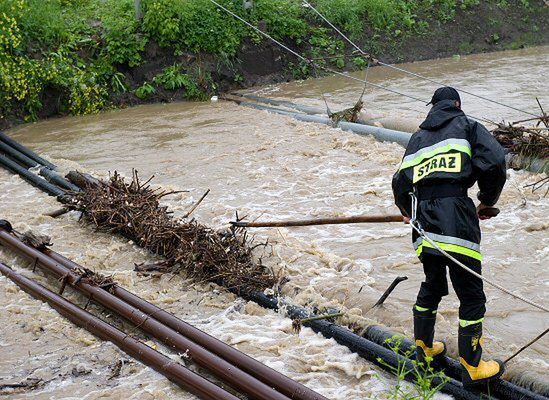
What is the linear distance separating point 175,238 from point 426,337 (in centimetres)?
333

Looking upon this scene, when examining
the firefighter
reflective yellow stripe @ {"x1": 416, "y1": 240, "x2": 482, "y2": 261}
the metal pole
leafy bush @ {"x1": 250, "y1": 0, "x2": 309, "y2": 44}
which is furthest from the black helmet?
leafy bush @ {"x1": 250, "y1": 0, "x2": 309, "y2": 44}

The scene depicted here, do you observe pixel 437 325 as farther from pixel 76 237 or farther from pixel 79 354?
pixel 76 237

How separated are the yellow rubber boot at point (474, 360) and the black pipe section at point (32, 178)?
254 inches

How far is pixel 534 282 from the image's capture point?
650 centimetres

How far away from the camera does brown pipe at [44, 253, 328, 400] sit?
471 centimetres

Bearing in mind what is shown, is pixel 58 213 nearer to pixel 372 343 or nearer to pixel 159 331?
pixel 159 331

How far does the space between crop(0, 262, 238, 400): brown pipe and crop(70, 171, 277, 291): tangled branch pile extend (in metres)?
1.10

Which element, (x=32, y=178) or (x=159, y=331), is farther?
(x=32, y=178)

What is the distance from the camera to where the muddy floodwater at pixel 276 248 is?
5.30 meters

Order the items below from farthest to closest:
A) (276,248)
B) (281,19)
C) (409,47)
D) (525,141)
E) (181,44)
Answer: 1. (409,47)
2. (281,19)
3. (181,44)
4. (525,141)
5. (276,248)

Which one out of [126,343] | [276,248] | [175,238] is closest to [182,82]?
[175,238]

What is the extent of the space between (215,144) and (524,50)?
13847mm

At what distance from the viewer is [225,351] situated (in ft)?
17.4

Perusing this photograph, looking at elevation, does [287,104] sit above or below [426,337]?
above
